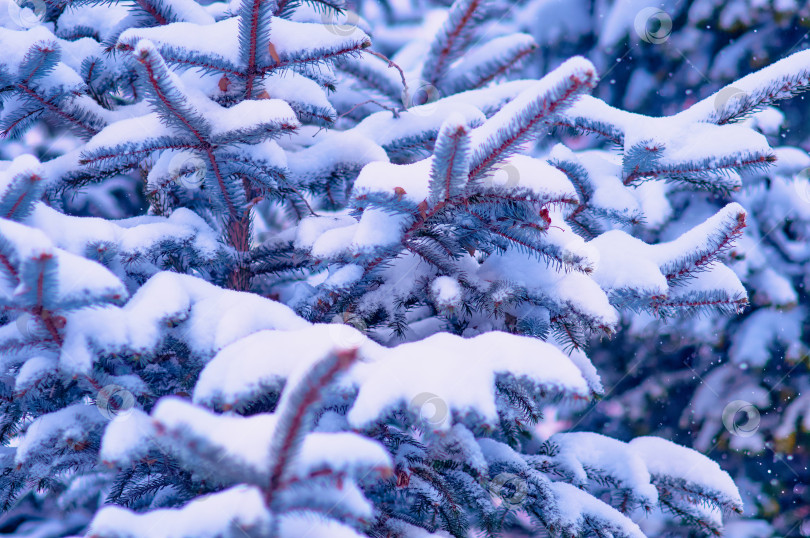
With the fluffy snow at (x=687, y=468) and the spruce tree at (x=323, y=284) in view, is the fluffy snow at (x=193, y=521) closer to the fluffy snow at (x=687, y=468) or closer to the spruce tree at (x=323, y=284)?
the spruce tree at (x=323, y=284)

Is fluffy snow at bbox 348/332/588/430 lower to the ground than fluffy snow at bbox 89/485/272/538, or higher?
higher

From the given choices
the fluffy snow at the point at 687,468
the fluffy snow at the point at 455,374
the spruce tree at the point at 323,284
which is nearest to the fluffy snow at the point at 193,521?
the spruce tree at the point at 323,284

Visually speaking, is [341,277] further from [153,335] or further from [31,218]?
[31,218]

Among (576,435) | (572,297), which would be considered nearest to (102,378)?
(572,297)

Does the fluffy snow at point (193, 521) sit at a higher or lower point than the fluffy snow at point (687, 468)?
higher

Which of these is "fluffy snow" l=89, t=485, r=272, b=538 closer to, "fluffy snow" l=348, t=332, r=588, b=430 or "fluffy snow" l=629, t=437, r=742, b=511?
"fluffy snow" l=348, t=332, r=588, b=430

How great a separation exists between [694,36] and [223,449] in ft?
13.7

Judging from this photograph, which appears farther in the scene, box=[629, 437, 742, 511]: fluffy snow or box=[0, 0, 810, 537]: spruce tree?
box=[629, 437, 742, 511]: fluffy snow

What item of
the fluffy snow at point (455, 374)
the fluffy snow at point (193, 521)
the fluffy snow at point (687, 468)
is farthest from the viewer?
the fluffy snow at point (687, 468)

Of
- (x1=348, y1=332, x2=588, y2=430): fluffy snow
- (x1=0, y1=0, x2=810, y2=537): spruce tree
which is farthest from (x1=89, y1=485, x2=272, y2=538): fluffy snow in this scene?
(x1=348, y1=332, x2=588, y2=430): fluffy snow

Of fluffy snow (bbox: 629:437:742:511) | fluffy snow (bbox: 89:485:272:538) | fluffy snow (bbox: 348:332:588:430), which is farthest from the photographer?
fluffy snow (bbox: 629:437:742:511)

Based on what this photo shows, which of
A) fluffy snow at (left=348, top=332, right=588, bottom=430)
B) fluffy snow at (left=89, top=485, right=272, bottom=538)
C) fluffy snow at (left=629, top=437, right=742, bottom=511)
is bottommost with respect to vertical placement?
fluffy snow at (left=629, top=437, right=742, bottom=511)

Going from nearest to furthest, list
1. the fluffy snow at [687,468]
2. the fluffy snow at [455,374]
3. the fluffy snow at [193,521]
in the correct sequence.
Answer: the fluffy snow at [193,521] → the fluffy snow at [455,374] → the fluffy snow at [687,468]

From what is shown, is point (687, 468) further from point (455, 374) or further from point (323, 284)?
point (323, 284)
